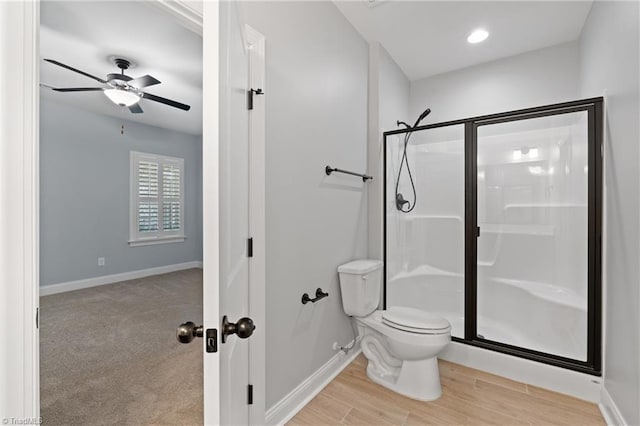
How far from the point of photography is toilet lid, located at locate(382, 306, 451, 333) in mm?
1858

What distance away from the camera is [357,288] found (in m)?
2.13

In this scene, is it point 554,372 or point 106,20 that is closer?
point 554,372

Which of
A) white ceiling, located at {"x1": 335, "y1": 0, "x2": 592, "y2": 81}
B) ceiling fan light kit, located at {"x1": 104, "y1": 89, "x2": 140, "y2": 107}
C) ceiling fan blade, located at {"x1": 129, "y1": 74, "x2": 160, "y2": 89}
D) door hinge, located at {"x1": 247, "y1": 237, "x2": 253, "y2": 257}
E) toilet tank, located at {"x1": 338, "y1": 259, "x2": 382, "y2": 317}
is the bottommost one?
toilet tank, located at {"x1": 338, "y1": 259, "x2": 382, "y2": 317}

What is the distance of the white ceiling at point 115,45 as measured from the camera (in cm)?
222

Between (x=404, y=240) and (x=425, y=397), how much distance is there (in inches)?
50.9

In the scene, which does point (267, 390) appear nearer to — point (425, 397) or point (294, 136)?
point (425, 397)

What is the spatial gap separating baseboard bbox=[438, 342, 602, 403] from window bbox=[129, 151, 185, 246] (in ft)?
15.8

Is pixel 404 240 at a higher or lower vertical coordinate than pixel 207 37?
lower

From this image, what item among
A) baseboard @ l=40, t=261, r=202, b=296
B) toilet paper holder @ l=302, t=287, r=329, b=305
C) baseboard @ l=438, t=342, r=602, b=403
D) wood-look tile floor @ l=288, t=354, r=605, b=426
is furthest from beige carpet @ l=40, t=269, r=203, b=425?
baseboard @ l=438, t=342, r=602, b=403

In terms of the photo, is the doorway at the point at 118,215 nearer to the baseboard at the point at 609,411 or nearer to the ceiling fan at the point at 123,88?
the ceiling fan at the point at 123,88

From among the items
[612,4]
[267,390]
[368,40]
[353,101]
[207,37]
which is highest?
[368,40]

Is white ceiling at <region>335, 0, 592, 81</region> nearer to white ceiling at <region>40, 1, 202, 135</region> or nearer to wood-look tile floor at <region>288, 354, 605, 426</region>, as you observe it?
white ceiling at <region>40, 1, 202, 135</region>

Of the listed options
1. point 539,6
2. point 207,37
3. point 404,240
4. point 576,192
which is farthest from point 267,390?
point 539,6

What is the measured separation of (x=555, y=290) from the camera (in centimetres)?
222
